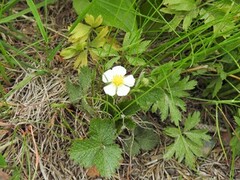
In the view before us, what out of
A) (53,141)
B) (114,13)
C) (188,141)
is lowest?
(53,141)

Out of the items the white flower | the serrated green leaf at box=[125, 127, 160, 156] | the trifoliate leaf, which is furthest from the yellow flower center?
the serrated green leaf at box=[125, 127, 160, 156]

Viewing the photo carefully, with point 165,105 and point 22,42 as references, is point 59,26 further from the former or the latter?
point 165,105

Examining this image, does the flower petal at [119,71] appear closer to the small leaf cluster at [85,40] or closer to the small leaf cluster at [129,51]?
the small leaf cluster at [129,51]

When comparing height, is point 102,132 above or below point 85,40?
below

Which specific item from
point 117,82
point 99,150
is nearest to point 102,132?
point 99,150

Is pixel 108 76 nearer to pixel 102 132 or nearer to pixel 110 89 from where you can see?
pixel 110 89

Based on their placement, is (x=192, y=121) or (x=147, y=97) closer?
(x=147, y=97)

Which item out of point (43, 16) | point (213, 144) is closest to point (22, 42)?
point (43, 16)
